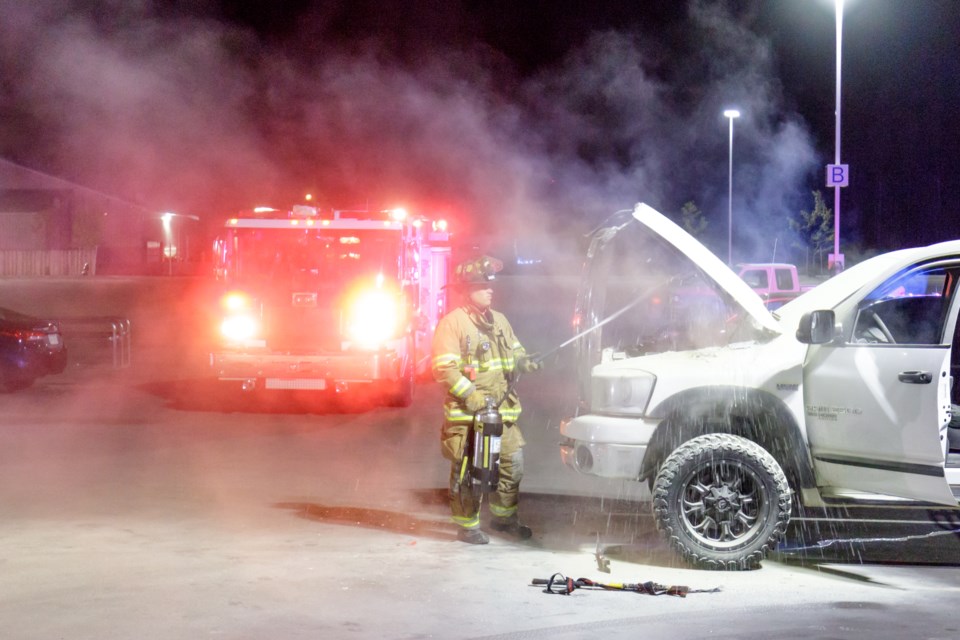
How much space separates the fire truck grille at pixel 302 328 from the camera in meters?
14.3

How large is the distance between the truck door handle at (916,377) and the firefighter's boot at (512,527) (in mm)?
2580

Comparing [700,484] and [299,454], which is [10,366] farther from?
[700,484]

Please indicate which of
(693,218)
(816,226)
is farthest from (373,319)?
(693,218)

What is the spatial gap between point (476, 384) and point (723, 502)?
1802 millimetres

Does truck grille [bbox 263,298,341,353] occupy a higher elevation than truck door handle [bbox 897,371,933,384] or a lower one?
higher

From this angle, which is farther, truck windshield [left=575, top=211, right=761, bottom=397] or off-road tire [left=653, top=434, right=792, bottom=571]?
truck windshield [left=575, top=211, right=761, bottom=397]

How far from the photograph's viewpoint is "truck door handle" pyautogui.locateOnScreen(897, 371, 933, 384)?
6352 mm

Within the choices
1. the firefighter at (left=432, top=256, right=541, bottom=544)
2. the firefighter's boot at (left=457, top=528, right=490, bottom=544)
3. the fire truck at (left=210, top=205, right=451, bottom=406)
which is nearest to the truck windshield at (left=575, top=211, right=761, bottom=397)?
the firefighter at (left=432, top=256, right=541, bottom=544)

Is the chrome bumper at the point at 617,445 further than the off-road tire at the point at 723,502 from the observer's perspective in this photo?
Yes

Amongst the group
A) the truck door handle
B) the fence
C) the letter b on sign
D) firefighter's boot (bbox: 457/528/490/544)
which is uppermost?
the letter b on sign

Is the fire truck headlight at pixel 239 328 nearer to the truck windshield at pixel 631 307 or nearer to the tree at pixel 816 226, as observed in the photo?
the truck windshield at pixel 631 307

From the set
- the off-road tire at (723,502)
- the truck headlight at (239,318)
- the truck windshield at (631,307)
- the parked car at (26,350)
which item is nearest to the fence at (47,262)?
the parked car at (26,350)

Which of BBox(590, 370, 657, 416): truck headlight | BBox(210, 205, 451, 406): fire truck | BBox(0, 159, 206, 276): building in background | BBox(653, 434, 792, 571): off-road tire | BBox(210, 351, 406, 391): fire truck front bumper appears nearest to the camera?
BBox(653, 434, 792, 571): off-road tire

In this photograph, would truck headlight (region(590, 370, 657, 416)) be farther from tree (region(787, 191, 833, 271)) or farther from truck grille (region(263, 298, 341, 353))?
tree (region(787, 191, 833, 271))
